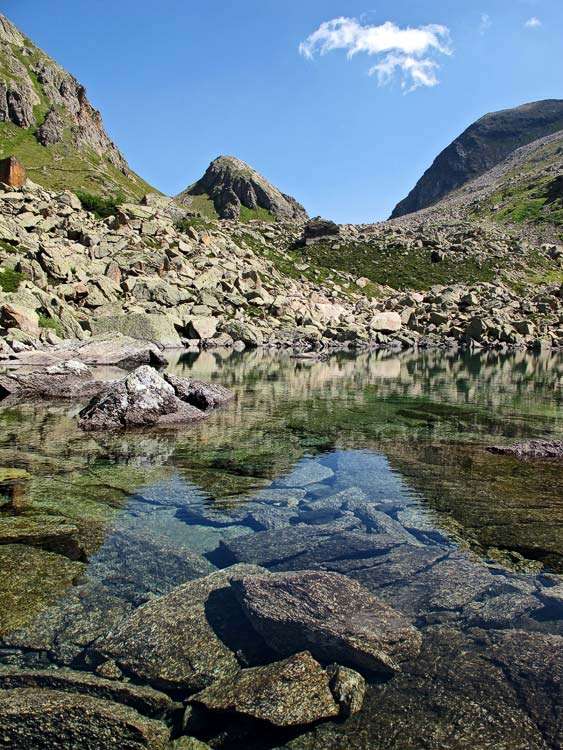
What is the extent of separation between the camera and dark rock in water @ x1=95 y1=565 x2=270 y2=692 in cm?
614

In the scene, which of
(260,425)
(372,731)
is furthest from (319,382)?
(372,731)

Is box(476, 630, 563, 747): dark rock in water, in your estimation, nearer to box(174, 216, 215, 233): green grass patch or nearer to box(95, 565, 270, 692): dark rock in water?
box(95, 565, 270, 692): dark rock in water

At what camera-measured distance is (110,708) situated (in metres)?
5.27

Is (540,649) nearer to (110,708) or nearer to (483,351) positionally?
(110,708)

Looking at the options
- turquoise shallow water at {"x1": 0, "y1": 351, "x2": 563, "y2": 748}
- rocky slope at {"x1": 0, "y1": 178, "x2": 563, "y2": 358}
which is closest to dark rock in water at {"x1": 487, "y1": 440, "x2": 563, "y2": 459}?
turquoise shallow water at {"x1": 0, "y1": 351, "x2": 563, "y2": 748}

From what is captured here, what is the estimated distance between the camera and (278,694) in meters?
5.57

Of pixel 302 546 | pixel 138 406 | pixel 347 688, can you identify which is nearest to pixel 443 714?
pixel 347 688

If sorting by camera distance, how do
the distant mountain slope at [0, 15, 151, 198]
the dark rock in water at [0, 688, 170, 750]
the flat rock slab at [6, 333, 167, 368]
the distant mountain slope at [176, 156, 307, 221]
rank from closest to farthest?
the dark rock in water at [0, 688, 170, 750]
the flat rock slab at [6, 333, 167, 368]
the distant mountain slope at [0, 15, 151, 198]
the distant mountain slope at [176, 156, 307, 221]

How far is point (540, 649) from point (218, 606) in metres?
4.25

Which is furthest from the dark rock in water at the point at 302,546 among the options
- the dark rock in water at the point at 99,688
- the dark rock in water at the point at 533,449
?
the dark rock in water at the point at 533,449

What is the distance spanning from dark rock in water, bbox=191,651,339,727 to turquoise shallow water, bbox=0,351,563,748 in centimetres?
39

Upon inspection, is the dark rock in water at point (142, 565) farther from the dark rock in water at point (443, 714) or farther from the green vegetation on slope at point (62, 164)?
the green vegetation on slope at point (62, 164)

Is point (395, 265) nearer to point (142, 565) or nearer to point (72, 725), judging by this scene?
point (142, 565)

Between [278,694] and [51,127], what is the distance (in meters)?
156
